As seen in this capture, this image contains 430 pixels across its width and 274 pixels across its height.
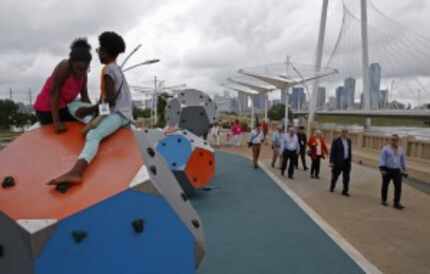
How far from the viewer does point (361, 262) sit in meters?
4.97

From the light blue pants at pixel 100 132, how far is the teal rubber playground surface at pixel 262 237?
2327mm

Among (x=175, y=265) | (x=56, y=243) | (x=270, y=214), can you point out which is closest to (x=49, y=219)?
(x=56, y=243)

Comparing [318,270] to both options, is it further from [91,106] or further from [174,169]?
[174,169]

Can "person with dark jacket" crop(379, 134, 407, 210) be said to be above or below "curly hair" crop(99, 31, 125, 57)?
below

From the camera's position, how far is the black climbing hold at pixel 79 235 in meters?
2.47

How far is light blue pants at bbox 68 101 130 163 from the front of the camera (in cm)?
275

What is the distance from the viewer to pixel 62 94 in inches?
124

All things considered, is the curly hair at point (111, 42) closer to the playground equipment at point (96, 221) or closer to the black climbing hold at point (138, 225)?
the playground equipment at point (96, 221)

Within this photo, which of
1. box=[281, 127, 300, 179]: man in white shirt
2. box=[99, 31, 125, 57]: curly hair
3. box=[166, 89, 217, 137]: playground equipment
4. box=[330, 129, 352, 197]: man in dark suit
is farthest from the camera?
box=[166, 89, 217, 137]: playground equipment

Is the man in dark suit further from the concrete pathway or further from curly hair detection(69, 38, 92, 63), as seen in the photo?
curly hair detection(69, 38, 92, 63)

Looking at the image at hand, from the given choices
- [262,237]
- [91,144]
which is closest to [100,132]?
[91,144]

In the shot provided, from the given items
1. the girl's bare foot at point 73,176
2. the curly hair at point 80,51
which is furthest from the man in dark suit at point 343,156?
Answer: the girl's bare foot at point 73,176

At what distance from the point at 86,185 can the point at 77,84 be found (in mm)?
999

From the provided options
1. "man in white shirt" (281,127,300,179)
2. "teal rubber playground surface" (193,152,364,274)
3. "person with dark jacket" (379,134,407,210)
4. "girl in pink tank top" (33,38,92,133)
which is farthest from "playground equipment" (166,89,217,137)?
"girl in pink tank top" (33,38,92,133)
